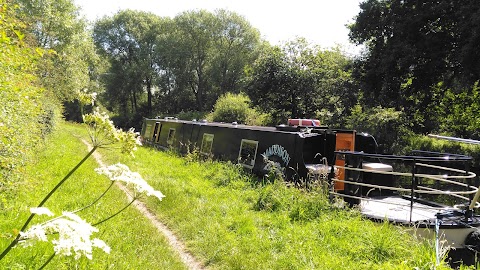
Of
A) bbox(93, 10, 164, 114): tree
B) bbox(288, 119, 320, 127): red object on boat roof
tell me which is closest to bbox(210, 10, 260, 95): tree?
bbox(93, 10, 164, 114): tree

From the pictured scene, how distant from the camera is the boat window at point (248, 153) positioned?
31.2 feet

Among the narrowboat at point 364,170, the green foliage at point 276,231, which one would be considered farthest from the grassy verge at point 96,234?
the narrowboat at point 364,170

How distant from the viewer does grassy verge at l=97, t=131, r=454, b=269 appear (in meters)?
4.35

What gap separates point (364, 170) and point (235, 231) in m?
2.40

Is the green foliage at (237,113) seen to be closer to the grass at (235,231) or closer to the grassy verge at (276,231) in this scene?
the grassy verge at (276,231)

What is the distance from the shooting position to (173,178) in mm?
9250

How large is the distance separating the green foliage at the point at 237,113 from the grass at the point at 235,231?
13750 millimetres

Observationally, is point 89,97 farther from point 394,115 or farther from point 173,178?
point 394,115

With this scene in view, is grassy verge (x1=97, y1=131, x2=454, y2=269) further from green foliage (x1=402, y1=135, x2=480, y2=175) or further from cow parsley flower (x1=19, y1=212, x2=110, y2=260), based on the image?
green foliage (x1=402, y1=135, x2=480, y2=175)

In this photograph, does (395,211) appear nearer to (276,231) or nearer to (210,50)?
(276,231)

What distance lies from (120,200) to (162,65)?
1380 inches

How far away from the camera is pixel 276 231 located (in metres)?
5.39

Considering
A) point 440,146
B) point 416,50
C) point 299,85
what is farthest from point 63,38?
point 440,146

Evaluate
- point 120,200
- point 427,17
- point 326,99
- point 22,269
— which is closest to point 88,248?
point 22,269
